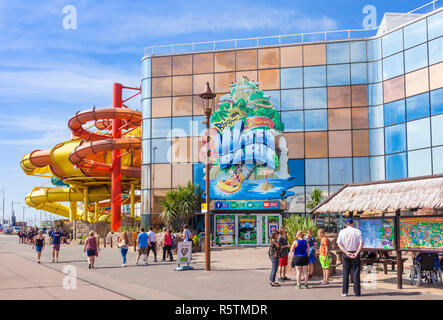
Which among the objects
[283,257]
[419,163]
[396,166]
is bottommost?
[283,257]

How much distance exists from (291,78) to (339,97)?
3914 millimetres

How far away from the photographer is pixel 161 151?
39.2 meters

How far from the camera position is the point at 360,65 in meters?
36.4

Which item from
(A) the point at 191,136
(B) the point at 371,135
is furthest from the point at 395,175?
(A) the point at 191,136

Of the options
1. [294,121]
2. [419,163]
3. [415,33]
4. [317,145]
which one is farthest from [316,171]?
[415,33]

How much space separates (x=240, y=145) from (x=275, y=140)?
105 inches

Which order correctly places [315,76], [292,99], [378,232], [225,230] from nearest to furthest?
[378,232] → [225,230] → [315,76] → [292,99]

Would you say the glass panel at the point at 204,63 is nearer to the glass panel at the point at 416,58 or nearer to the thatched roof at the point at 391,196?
the glass panel at the point at 416,58

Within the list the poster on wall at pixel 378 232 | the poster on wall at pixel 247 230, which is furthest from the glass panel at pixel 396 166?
the poster on wall at pixel 378 232

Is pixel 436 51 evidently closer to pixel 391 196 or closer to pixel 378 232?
pixel 391 196

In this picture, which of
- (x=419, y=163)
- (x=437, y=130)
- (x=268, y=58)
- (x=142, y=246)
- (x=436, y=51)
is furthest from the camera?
(x=268, y=58)

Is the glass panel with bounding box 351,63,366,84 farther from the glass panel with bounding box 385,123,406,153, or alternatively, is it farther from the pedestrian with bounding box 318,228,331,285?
the pedestrian with bounding box 318,228,331,285

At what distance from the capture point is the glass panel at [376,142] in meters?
35.2
